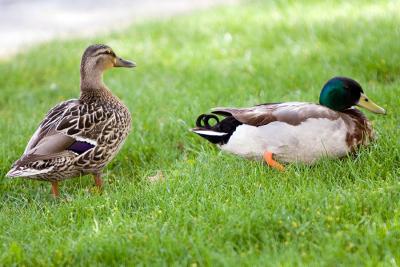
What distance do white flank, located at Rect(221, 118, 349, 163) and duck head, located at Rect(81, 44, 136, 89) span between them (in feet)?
4.59

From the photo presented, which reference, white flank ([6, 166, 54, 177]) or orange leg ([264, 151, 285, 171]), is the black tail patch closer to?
orange leg ([264, 151, 285, 171])

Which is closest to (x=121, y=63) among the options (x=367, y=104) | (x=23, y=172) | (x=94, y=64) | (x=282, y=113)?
(x=94, y=64)

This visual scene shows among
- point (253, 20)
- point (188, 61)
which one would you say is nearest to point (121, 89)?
point (188, 61)

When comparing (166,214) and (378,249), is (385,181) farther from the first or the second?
(166,214)

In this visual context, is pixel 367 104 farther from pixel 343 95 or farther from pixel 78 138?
pixel 78 138

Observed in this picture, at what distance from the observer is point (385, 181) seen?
468cm

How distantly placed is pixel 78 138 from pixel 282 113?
1.49 m

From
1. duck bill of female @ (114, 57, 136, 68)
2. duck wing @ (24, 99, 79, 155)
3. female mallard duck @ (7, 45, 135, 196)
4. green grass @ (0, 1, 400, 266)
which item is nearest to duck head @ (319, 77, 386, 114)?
green grass @ (0, 1, 400, 266)

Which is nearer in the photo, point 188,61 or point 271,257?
point 271,257

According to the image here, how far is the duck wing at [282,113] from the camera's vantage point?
5.02 metres

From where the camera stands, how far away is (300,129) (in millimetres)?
4980

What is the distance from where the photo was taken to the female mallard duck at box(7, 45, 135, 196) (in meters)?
5.19

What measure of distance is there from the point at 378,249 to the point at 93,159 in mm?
2360

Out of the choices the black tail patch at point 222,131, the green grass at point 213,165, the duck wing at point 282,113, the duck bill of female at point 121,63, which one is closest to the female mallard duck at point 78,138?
the green grass at point 213,165
